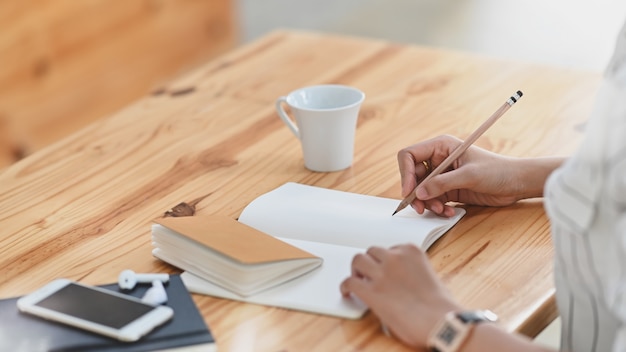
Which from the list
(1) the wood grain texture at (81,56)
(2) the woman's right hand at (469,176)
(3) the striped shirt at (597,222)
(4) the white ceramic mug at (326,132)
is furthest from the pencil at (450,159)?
(1) the wood grain texture at (81,56)

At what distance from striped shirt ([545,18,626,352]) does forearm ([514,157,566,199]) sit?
271 mm

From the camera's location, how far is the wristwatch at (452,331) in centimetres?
89

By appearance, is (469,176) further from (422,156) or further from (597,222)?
(597,222)

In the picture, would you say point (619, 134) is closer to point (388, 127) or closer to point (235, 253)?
point (235, 253)

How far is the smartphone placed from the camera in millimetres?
923

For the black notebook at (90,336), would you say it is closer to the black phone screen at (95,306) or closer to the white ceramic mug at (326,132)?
the black phone screen at (95,306)

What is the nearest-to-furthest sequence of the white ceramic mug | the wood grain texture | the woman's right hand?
the woman's right hand
the white ceramic mug
the wood grain texture

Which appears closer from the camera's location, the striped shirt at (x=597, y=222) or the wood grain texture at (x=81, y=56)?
the striped shirt at (x=597, y=222)

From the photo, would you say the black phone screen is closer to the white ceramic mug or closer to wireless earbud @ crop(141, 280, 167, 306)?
wireless earbud @ crop(141, 280, 167, 306)

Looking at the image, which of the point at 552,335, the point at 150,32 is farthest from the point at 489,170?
the point at 150,32

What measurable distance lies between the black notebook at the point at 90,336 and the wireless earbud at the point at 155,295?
0.04 feet

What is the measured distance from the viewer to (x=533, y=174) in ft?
4.00

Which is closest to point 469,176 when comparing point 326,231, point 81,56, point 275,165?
point 326,231

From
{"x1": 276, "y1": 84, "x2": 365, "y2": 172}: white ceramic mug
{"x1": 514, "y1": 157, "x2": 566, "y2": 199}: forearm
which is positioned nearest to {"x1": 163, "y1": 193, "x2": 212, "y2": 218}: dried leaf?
{"x1": 276, "y1": 84, "x2": 365, "y2": 172}: white ceramic mug
